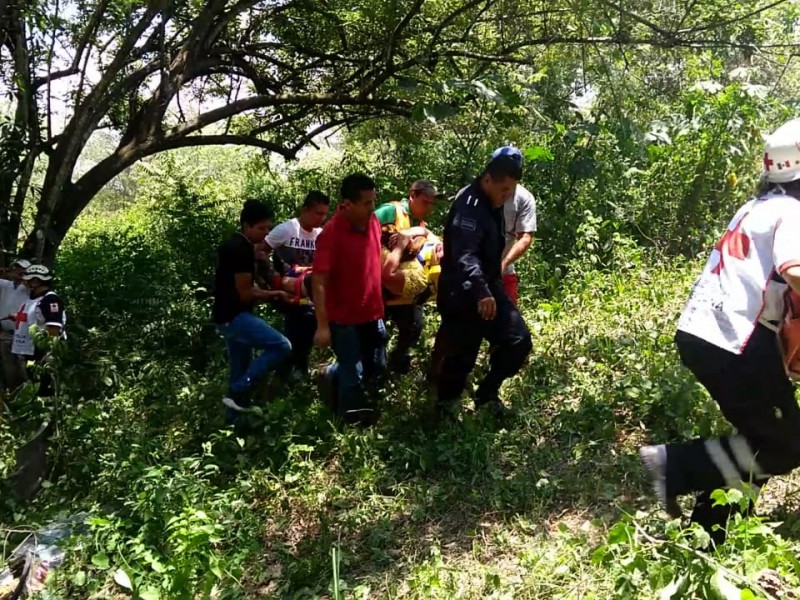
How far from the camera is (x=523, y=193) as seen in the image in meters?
5.10

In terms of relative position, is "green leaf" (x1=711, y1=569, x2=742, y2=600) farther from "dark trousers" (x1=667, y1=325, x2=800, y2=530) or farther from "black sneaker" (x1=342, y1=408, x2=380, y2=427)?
"black sneaker" (x1=342, y1=408, x2=380, y2=427)

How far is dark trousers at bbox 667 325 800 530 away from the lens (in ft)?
8.70

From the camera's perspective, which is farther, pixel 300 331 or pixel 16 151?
pixel 16 151

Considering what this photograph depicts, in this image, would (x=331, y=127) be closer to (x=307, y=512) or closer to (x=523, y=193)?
(x=523, y=193)

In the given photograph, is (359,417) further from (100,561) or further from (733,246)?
(733,246)

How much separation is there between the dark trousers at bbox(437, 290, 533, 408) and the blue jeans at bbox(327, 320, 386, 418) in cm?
49

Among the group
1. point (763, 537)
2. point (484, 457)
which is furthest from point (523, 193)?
point (763, 537)

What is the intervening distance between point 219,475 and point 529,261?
11.4ft

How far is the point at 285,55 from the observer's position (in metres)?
9.02

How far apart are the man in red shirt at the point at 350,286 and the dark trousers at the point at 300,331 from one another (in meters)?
0.77

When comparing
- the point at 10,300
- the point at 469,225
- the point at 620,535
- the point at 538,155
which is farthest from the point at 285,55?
the point at 620,535

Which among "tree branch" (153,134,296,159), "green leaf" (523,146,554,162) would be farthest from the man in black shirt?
"tree branch" (153,134,296,159)

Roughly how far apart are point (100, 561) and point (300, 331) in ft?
7.53

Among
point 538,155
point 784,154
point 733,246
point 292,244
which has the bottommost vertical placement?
point 733,246
